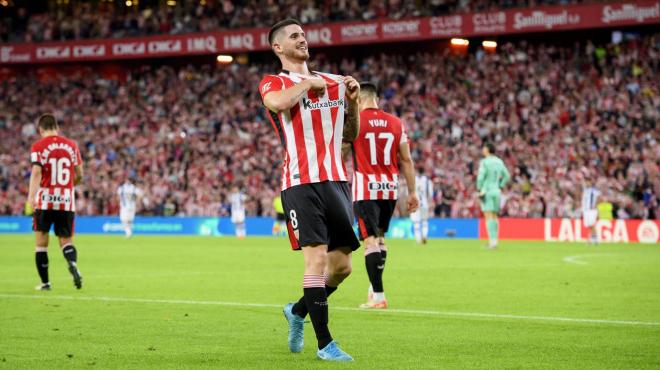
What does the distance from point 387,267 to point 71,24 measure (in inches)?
1615

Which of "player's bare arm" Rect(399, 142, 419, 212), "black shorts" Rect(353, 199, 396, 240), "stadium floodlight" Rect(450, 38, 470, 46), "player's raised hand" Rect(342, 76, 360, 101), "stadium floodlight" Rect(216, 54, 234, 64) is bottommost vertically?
"black shorts" Rect(353, 199, 396, 240)

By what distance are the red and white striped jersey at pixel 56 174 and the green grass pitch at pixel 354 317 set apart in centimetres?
128

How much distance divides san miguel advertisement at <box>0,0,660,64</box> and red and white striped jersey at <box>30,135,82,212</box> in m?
29.1

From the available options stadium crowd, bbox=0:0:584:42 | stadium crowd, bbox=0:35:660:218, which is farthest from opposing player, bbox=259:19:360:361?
stadium crowd, bbox=0:0:584:42

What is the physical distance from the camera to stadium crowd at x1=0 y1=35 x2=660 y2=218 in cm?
3675

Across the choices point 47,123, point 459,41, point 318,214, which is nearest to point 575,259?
point 47,123

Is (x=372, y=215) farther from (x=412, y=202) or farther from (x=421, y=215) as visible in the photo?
(x=421, y=215)

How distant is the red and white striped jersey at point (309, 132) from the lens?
7957mm

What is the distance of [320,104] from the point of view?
8.06 metres

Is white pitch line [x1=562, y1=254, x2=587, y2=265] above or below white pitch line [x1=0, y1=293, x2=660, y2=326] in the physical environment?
below

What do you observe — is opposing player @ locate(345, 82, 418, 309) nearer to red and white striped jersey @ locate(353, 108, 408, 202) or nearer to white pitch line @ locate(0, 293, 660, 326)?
red and white striped jersey @ locate(353, 108, 408, 202)

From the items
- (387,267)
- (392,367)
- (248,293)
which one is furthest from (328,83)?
(387,267)

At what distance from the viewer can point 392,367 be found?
748 cm

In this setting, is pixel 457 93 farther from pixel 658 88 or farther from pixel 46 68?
pixel 46 68
